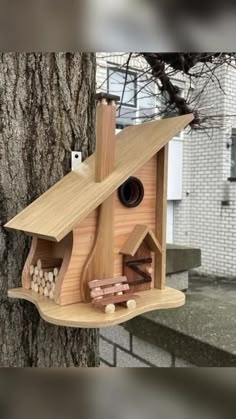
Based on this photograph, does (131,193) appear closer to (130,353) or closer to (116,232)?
(116,232)

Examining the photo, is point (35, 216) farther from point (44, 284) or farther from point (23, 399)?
point (23, 399)

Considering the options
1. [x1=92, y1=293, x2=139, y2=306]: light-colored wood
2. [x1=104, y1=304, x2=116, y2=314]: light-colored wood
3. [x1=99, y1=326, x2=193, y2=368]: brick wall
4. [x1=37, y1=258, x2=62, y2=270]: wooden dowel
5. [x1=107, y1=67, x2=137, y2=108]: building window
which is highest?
[x1=107, y1=67, x2=137, y2=108]: building window

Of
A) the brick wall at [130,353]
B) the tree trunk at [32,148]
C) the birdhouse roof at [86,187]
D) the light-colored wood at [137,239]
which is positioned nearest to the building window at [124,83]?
the tree trunk at [32,148]

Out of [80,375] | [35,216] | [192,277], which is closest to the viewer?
[35,216]

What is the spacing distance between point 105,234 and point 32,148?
10.6 inches

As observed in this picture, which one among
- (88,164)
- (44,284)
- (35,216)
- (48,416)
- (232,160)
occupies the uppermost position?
(232,160)

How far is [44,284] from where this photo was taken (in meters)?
0.65

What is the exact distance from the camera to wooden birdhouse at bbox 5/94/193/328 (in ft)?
1.86

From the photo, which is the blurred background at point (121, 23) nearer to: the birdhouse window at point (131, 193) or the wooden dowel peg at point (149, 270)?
the birdhouse window at point (131, 193)

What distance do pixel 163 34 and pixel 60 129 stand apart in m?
0.45

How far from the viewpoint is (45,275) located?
25.7 inches

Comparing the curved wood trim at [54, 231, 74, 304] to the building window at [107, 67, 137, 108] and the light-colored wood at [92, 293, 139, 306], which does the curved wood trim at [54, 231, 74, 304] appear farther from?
the building window at [107, 67, 137, 108]

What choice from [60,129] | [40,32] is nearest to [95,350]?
[60,129]

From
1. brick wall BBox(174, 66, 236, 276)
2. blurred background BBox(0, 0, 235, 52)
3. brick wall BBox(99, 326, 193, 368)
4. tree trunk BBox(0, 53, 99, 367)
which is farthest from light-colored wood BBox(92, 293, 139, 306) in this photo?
brick wall BBox(174, 66, 236, 276)
